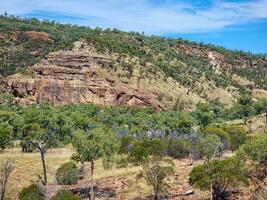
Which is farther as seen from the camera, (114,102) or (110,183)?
(114,102)

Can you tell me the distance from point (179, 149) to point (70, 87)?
8089cm

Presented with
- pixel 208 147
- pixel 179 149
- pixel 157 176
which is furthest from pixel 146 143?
pixel 157 176

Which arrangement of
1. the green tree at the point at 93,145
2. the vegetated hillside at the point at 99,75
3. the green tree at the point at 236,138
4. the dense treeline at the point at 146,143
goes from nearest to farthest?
the dense treeline at the point at 146,143 < the green tree at the point at 93,145 < the green tree at the point at 236,138 < the vegetated hillside at the point at 99,75

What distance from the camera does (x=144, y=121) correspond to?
335 ft

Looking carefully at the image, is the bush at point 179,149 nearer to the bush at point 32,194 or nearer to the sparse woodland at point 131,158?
the sparse woodland at point 131,158

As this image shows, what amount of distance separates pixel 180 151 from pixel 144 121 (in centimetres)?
3528

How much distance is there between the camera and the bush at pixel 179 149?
66625 mm

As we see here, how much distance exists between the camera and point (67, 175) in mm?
54219

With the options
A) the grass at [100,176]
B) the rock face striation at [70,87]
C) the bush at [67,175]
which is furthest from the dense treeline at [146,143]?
the rock face striation at [70,87]

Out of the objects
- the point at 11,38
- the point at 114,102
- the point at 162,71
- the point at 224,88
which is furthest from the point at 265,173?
the point at 11,38

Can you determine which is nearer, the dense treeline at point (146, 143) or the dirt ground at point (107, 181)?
the dense treeline at point (146, 143)

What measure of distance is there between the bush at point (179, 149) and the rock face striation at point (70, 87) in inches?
2994

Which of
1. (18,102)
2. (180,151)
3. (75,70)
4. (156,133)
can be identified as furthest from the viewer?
(75,70)

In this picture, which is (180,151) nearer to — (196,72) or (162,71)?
(162,71)
